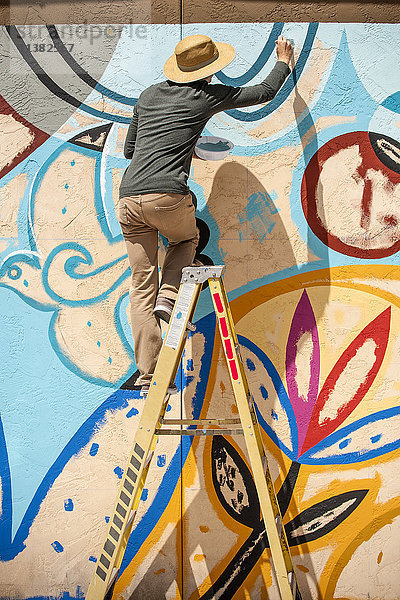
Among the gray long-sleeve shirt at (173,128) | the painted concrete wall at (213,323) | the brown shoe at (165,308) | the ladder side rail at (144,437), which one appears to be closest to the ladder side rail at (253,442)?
the ladder side rail at (144,437)

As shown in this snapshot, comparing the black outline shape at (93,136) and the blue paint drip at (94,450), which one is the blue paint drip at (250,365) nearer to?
the blue paint drip at (94,450)

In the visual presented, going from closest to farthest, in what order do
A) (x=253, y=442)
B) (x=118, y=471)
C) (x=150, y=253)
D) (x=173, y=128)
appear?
1. (x=253, y=442)
2. (x=173, y=128)
3. (x=150, y=253)
4. (x=118, y=471)

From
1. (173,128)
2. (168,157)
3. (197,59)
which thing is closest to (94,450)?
(168,157)

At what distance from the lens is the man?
246 cm

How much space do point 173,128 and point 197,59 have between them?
310mm

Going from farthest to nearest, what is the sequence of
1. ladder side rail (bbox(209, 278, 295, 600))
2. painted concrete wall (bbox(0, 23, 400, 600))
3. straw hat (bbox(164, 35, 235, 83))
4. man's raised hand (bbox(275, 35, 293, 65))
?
1. painted concrete wall (bbox(0, 23, 400, 600))
2. man's raised hand (bbox(275, 35, 293, 65))
3. straw hat (bbox(164, 35, 235, 83))
4. ladder side rail (bbox(209, 278, 295, 600))

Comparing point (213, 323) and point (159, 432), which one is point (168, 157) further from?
point (159, 432)

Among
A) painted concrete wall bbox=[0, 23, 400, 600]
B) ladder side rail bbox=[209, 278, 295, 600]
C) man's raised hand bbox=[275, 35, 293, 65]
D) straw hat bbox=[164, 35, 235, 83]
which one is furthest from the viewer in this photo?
painted concrete wall bbox=[0, 23, 400, 600]

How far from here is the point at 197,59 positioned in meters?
2.47

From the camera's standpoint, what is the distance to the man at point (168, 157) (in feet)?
8.06

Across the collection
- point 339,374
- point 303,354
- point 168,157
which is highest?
point 168,157

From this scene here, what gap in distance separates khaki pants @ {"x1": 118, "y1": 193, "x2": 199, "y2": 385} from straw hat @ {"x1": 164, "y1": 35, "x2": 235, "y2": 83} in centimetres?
51

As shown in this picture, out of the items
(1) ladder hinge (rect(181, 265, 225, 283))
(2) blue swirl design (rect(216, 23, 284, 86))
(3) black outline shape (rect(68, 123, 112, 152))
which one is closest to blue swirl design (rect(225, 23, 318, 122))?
(2) blue swirl design (rect(216, 23, 284, 86))

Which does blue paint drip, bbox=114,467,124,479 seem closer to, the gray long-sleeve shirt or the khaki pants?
the khaki pants
